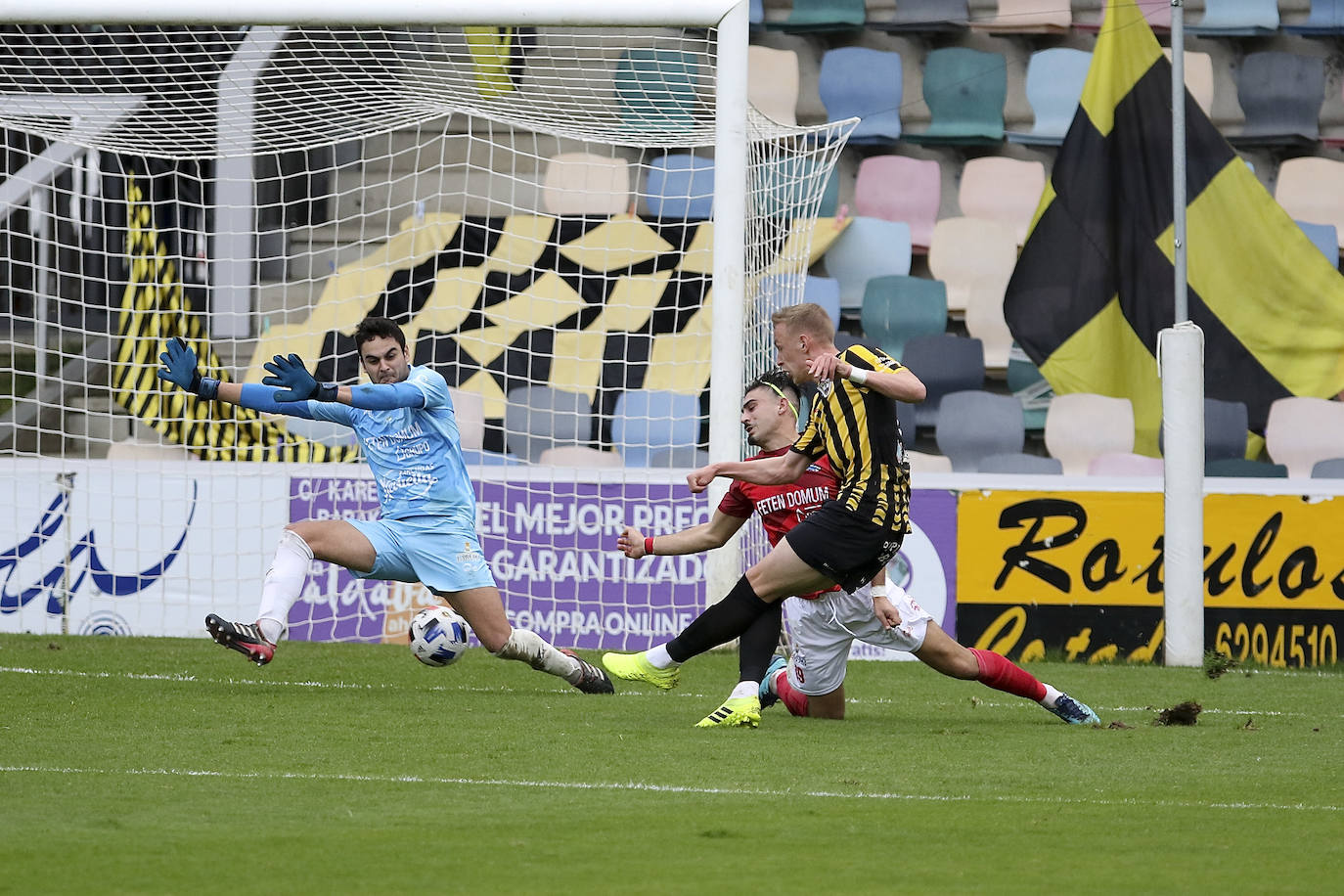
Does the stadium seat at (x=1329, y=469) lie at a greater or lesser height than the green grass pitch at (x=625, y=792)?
greater

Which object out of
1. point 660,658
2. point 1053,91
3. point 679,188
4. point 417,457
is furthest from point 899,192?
point 660,658

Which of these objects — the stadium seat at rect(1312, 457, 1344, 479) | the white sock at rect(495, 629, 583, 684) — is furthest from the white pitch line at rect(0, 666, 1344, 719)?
the stadium seat at rect(1312, 457, 1344, 479)

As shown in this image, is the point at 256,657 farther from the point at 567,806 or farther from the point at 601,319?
the point at 601,319

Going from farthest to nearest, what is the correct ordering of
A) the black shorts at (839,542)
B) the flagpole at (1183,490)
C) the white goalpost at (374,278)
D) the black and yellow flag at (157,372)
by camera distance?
1. the black and yellow flag at (157,372)
2. the white goalpost at (374,278)
3. the flagpole at (1183,490)
4. the black shorts at (839,542)

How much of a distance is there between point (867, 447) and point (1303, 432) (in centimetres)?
687

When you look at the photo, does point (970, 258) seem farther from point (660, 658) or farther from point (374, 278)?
point (660, 658)

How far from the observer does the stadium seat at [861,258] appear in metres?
12.0

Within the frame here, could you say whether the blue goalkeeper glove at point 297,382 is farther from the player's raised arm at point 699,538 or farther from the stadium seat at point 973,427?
the stadium seat at point 973,427

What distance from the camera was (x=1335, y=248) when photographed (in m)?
12.2

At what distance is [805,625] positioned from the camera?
6023 mm

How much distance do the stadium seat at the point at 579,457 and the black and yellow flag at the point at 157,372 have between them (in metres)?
1.29

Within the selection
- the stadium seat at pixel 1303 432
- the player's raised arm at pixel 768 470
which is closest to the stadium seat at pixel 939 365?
the stadium seat at pixel 1303 432

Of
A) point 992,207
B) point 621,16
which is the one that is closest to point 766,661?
point 621,16

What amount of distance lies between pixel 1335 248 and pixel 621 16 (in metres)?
6.49
